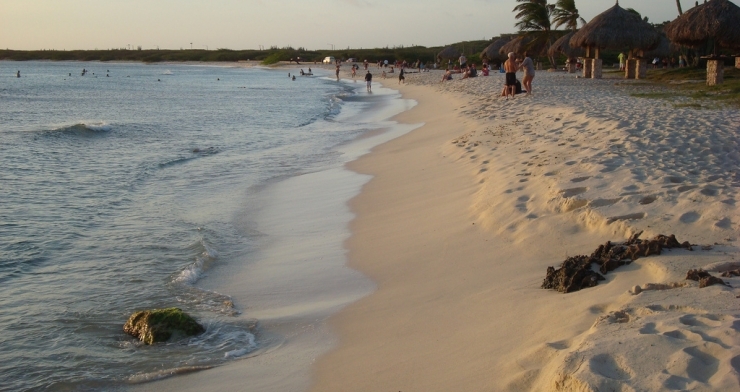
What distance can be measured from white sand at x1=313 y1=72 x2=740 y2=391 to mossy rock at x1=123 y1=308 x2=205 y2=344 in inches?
47.3

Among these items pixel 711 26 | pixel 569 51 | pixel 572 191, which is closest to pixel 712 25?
pixel 711 26

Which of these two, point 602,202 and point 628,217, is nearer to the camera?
point 628,217

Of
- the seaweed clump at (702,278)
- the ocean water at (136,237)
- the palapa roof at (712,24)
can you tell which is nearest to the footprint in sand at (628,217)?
the seaweed clump at (702,278)

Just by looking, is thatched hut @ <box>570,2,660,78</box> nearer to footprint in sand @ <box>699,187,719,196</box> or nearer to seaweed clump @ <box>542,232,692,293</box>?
footprint in sand @ <box>699,187,719,196</box>

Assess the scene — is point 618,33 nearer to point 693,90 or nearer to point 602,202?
point 693,90

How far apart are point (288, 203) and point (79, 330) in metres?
4.40

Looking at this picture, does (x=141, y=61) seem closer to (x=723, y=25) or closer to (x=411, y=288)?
(x=723, y=25)

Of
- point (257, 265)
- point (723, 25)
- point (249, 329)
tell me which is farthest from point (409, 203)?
point (723, 25)

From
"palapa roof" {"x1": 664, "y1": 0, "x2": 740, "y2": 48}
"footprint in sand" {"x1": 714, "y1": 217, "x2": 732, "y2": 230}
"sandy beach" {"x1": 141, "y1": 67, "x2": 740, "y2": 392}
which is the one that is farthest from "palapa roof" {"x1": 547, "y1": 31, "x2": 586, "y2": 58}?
"footprint in sand" {"x1": 714, "y1": 217, "x2": 732, "y2": 230}

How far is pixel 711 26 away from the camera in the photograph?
1942cm

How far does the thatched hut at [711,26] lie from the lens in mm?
19297

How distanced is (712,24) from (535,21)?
1463cm

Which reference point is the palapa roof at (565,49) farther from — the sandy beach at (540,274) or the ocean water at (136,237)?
the sandy beach at (540,274)

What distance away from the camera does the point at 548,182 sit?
23.0 feet
